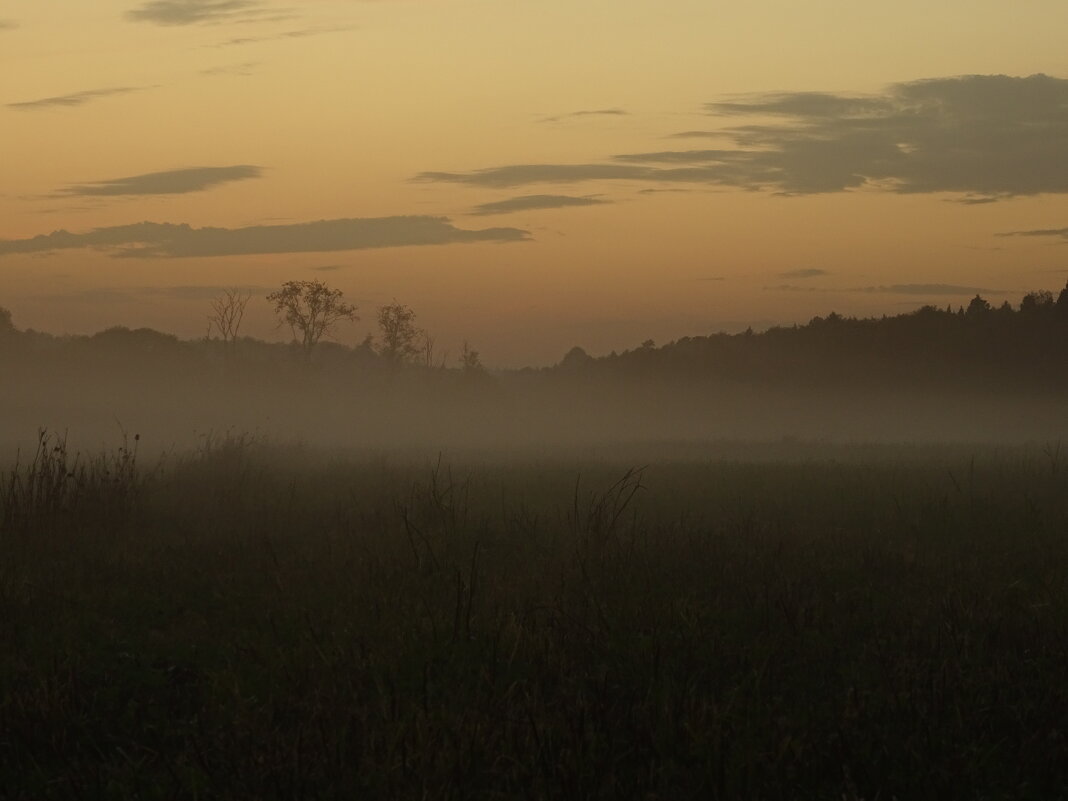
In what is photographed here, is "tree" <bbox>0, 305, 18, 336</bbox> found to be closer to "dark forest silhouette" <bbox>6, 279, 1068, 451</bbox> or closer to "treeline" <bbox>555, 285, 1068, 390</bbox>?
"dark forest silhouette" <bbox>6, 279, 1068, 451</bbox>

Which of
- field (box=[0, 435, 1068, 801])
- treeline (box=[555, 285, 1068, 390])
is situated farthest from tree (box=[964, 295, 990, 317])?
field (box=[0, 435, 1068, 801])

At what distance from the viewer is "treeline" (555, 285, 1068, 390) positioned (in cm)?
6028

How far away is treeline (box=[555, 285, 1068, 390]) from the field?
54.0 meters

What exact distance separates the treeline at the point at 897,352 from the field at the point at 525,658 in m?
54.0

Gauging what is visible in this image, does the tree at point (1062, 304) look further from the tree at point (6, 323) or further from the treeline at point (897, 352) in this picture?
the tree at point (6, 323)

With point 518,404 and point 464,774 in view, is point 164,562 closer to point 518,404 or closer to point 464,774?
point 464,774

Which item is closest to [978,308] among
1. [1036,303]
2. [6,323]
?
[1036,303]

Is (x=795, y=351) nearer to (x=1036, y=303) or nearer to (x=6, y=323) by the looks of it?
(x=1036, y=303)

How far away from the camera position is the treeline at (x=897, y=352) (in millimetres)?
60281

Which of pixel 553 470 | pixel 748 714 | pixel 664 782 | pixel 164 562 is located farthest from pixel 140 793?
pixel 553 470

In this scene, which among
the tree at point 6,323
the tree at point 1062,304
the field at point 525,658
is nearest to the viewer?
the field at point 525,658

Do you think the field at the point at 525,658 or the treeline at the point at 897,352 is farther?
→ the treeline at the point at 897,352

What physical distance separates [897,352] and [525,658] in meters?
68.0

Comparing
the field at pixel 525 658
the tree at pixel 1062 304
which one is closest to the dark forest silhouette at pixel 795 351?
the tree at pixel 1062 304
